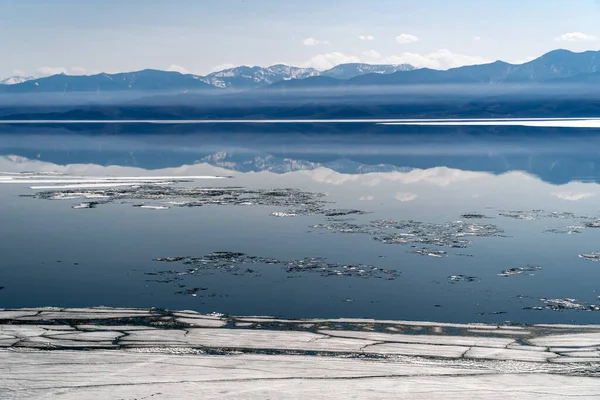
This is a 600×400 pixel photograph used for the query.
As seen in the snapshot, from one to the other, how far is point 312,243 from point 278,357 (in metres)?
4.72

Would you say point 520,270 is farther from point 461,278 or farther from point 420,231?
point 420,231

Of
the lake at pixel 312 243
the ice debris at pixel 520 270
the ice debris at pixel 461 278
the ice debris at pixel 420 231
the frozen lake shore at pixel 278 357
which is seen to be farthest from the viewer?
the ice debris at pixel 420 231

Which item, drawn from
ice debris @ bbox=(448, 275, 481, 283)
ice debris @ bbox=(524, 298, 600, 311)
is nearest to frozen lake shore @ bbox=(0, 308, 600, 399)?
ice debris @ bbox=(524, 298, 600, 311)

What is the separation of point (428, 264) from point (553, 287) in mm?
1516

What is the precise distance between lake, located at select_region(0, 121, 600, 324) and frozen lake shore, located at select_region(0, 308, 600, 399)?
46cm

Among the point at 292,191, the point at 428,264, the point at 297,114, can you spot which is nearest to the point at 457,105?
the point at 297,114

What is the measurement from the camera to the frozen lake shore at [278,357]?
199 inches

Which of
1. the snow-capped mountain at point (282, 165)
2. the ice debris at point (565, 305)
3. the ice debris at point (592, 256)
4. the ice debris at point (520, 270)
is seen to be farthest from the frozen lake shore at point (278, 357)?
the snow-capped mountain at point (282, 165)

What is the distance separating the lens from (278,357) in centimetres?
581

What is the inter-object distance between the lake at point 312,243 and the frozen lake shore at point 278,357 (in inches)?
17.9

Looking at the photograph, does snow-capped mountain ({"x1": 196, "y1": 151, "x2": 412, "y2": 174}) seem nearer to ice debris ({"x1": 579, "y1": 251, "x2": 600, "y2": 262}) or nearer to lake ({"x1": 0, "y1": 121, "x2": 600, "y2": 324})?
lake ({"x1": 0, "y1": 121, "x2": 600, "y2": 324})

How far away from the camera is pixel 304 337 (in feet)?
20.9

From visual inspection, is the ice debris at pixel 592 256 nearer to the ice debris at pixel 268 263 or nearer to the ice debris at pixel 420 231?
the ice debris at pixel 420 231

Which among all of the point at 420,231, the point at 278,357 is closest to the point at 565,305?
the point at 278,357
